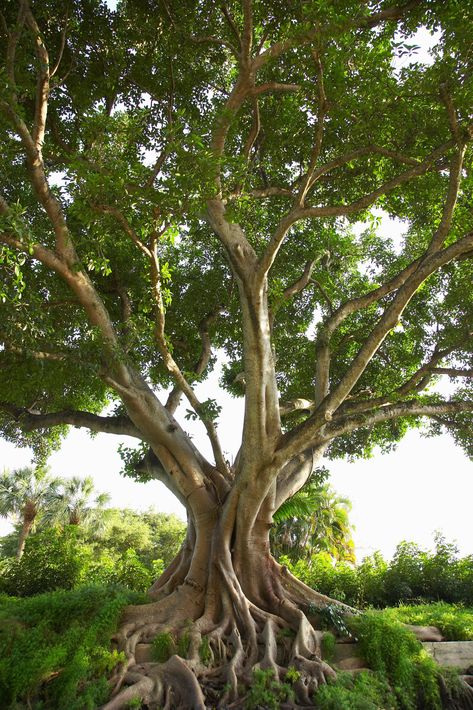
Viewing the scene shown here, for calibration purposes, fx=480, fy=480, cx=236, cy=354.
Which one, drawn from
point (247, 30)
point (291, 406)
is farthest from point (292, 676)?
point (247, 30)

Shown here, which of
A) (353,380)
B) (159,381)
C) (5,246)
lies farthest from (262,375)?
(159,381)

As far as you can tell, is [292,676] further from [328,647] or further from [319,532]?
[319,532]

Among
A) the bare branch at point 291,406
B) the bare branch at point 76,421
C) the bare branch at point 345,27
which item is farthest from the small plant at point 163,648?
the bare branch at point 345,27

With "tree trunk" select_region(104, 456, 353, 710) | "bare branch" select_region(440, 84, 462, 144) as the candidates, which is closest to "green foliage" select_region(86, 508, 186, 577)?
"tree trunk" select_region(104, 456, 353, 710)

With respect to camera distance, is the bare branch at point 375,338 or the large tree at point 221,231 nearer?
the large tree at point 221,231

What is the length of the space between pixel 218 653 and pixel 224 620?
0.59 m

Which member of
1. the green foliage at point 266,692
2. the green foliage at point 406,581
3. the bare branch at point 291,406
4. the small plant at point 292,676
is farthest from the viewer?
the green foliage at point 406,581

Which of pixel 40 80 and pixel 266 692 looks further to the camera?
pixel 40 80

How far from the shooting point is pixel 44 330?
6785mm

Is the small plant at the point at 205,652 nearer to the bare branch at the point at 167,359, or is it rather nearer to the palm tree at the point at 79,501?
the bare branch at the point at 167,359

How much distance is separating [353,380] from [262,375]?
4.46 feet

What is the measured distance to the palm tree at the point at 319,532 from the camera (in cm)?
1820

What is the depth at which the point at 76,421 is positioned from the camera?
9281 millimetres

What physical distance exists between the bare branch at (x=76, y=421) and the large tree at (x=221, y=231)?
0.03 m
